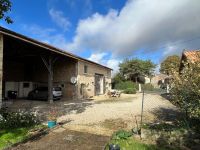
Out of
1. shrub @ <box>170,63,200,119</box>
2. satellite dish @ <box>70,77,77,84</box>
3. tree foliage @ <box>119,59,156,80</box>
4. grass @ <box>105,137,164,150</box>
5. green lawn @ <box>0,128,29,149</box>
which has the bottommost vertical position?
Answer: grass @ <box>105,137,164,150</box>

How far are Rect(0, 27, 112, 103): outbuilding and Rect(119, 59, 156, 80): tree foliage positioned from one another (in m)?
23.5

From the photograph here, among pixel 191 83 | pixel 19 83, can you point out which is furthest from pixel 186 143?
pixel 19 83

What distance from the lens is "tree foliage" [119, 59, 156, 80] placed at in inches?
2199

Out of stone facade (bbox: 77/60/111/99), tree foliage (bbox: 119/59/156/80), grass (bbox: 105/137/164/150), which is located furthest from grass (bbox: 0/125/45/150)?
tree foliage (bbox: 119/59/156/80)

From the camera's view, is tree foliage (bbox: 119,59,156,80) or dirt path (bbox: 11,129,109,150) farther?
tree foliage (bbox: 119,59,156,80)

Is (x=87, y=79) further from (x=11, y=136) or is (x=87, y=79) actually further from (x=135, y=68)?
(x=135, y=68)

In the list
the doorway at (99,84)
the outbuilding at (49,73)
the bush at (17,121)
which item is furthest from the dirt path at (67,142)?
the doorway at (99,84)

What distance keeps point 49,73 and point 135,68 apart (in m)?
37.0

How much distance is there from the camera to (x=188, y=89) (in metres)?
7.32

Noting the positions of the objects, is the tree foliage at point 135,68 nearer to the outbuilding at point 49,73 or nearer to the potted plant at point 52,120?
the outbuilding at point 49,73

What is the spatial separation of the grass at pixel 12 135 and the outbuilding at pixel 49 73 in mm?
12246

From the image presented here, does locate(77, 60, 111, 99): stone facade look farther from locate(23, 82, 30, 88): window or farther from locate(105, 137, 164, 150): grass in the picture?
locate(105, 137, 164, 150): grass

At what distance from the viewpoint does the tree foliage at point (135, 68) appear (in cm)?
5584

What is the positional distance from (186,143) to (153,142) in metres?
1.07
